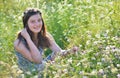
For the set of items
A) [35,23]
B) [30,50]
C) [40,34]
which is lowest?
[30,50]

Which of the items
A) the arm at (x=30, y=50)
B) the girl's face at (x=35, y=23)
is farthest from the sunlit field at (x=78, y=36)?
the girl's face at (x=35, y=23)

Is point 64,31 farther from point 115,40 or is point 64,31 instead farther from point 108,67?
point 108,67

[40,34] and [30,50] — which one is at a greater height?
[40,34]

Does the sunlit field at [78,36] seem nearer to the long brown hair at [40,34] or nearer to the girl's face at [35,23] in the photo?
the long brown hair at [40,34]

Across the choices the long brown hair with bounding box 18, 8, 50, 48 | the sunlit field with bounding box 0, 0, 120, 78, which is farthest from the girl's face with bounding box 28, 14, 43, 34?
the sunlit field with bounding box 0, 0, 120, 78

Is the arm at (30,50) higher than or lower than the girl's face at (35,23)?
lower

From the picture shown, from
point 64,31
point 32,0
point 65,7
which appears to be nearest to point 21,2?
point 32,0

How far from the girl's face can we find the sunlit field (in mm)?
371

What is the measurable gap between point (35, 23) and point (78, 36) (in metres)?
0.57

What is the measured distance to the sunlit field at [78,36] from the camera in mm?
3334

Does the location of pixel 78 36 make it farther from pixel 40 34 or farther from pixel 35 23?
pixel 35 23

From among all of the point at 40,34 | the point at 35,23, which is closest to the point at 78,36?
the point at 40,34

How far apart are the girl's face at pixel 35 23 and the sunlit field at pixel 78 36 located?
1.22 ft

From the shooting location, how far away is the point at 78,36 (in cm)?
462
